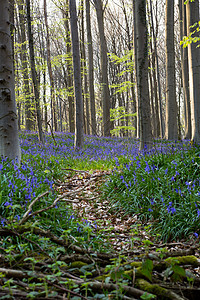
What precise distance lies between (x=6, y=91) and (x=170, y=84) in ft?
27.5

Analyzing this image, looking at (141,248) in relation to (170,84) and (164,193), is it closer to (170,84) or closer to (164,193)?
(164,193)

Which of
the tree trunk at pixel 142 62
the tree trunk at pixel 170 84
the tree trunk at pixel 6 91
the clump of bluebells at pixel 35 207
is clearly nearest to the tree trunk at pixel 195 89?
the tree trunk at pixel 142 62

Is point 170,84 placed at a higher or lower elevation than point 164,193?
higher

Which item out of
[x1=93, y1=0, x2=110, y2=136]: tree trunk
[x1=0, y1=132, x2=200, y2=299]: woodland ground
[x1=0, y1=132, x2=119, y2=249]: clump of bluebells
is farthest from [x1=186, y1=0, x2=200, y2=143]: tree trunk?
[x1=93, y1=0, x2=110, y2=136]: tree trunk

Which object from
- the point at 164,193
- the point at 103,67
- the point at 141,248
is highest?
the point at 103,67

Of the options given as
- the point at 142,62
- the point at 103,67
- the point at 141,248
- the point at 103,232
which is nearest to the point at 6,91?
the point at 103,232

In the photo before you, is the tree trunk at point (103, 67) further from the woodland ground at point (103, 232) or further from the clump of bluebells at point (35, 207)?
the clump of bluebells at point (35, 207)

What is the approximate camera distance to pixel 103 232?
3895 millimetres

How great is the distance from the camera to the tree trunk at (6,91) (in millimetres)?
5109

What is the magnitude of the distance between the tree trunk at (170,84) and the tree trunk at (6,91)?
26.3ft

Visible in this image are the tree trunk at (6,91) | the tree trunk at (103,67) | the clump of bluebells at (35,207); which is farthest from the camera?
the tree trunk at (103,67)

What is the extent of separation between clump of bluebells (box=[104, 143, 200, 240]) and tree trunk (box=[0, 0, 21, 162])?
96.4 inches

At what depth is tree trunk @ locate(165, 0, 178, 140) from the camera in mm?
11289

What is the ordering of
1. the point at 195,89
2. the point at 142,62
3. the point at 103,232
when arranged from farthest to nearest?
1. the point at 195,89
2. the point at 142,62
3. the point at 103,232
